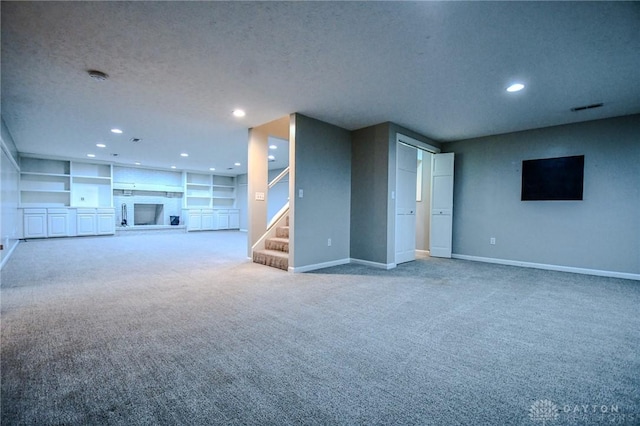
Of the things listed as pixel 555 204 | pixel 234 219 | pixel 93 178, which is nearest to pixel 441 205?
pixel 555 204

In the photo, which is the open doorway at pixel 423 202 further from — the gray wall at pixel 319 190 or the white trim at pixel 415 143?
the gray wall at pixel 319 190

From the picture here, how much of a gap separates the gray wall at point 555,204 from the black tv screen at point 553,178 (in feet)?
0.34

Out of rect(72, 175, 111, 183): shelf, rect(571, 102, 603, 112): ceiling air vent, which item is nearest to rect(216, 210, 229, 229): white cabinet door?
rect(72, 175, 111, 183): shelf

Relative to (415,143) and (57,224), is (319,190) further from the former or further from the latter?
(57,224)

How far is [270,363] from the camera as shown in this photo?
69.4 inches

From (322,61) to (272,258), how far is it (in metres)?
3.03

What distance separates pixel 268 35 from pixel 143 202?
404 inches

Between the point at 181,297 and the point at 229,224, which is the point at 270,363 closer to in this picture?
the point at 181,297

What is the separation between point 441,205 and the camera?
577 centimetres

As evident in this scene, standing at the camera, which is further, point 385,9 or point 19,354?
point 385,9

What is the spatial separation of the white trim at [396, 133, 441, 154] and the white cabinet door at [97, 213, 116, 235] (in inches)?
360

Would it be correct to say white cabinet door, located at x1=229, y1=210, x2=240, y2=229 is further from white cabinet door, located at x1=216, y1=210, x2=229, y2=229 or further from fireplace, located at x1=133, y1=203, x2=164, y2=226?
fireplace, located at x1=133, y1=203, x2=164, y2=226

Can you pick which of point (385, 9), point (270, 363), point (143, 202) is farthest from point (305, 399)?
point (143, 202)

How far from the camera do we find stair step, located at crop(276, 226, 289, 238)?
5.34 m
